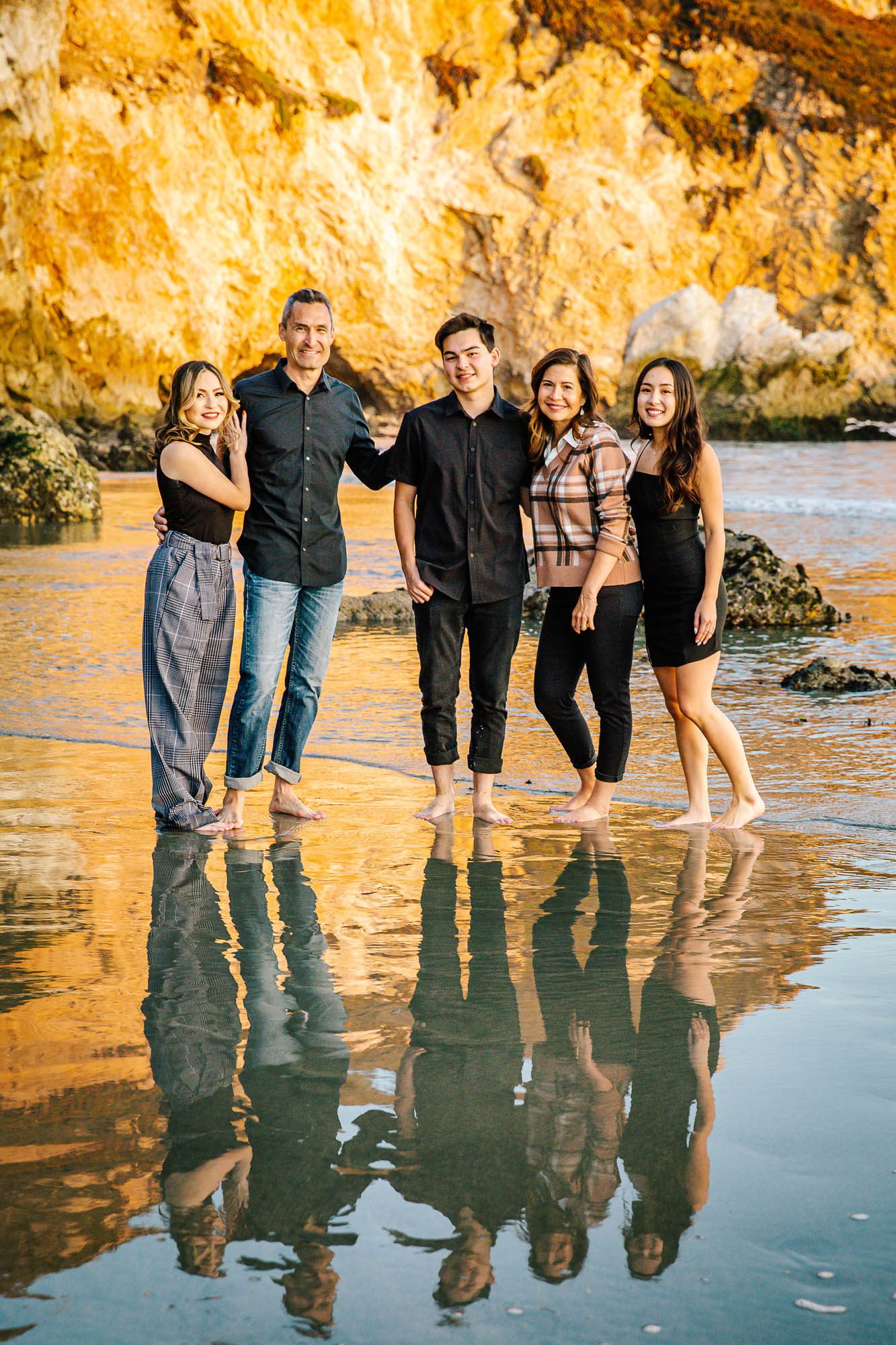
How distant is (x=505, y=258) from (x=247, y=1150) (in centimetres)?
3807

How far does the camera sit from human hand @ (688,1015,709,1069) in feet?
7.98

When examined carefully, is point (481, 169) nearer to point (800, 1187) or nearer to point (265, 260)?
point (265, 260)

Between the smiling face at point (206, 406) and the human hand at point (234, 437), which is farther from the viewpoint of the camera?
the human hand at point (234, 437)

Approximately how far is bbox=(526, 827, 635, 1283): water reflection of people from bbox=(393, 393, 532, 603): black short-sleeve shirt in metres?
1.31

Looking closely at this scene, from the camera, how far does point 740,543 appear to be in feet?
29.4

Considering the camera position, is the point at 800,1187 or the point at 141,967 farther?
the point at 141,967

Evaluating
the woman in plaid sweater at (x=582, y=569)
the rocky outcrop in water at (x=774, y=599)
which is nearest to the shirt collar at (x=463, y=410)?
the woman in plaid sweater at (x=582, y=569)

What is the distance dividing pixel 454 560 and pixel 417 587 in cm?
17

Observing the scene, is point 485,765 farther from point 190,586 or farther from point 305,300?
point 305,300

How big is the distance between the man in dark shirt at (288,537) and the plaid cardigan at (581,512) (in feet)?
1.97

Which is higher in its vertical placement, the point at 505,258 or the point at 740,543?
the point at 505,258

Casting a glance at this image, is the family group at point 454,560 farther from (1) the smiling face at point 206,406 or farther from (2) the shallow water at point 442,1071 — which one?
(2) the shallow water at point 442,1071

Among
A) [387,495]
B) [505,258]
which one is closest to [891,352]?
[505,258]

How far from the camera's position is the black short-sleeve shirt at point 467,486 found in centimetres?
436
